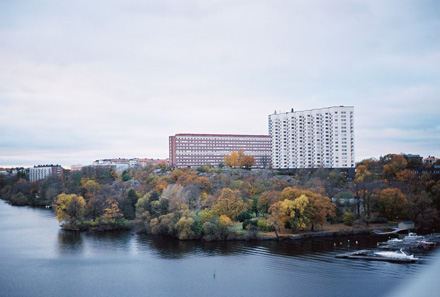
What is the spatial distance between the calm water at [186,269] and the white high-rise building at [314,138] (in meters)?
26.0

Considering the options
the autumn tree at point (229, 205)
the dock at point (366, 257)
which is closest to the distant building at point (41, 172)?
the autumn tree at point (229, 205)

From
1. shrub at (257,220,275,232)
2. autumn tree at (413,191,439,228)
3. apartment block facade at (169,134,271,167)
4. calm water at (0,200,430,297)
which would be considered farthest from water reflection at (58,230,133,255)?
apartment block facade at (169,134,271,167)

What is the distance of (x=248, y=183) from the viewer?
112ft

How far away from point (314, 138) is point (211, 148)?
655 inches

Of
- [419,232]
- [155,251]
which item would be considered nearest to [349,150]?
[419,232]

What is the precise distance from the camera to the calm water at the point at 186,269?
14.6 m

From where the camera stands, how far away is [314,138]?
49562 millimetres

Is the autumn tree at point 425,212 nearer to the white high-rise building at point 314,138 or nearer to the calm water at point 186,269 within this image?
the calm water at point 186,269

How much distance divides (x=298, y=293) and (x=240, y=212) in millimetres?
12730

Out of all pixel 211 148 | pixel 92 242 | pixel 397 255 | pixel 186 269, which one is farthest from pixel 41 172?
pixel 397 255

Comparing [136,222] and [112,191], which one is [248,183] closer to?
[136,222]

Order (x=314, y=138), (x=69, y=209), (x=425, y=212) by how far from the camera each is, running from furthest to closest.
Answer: (x=314, y=138) → (x=69, y=209) → (x=425, y=212)

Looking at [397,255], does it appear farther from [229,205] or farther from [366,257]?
[229,205]

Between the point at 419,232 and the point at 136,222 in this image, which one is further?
the point at 136,222
